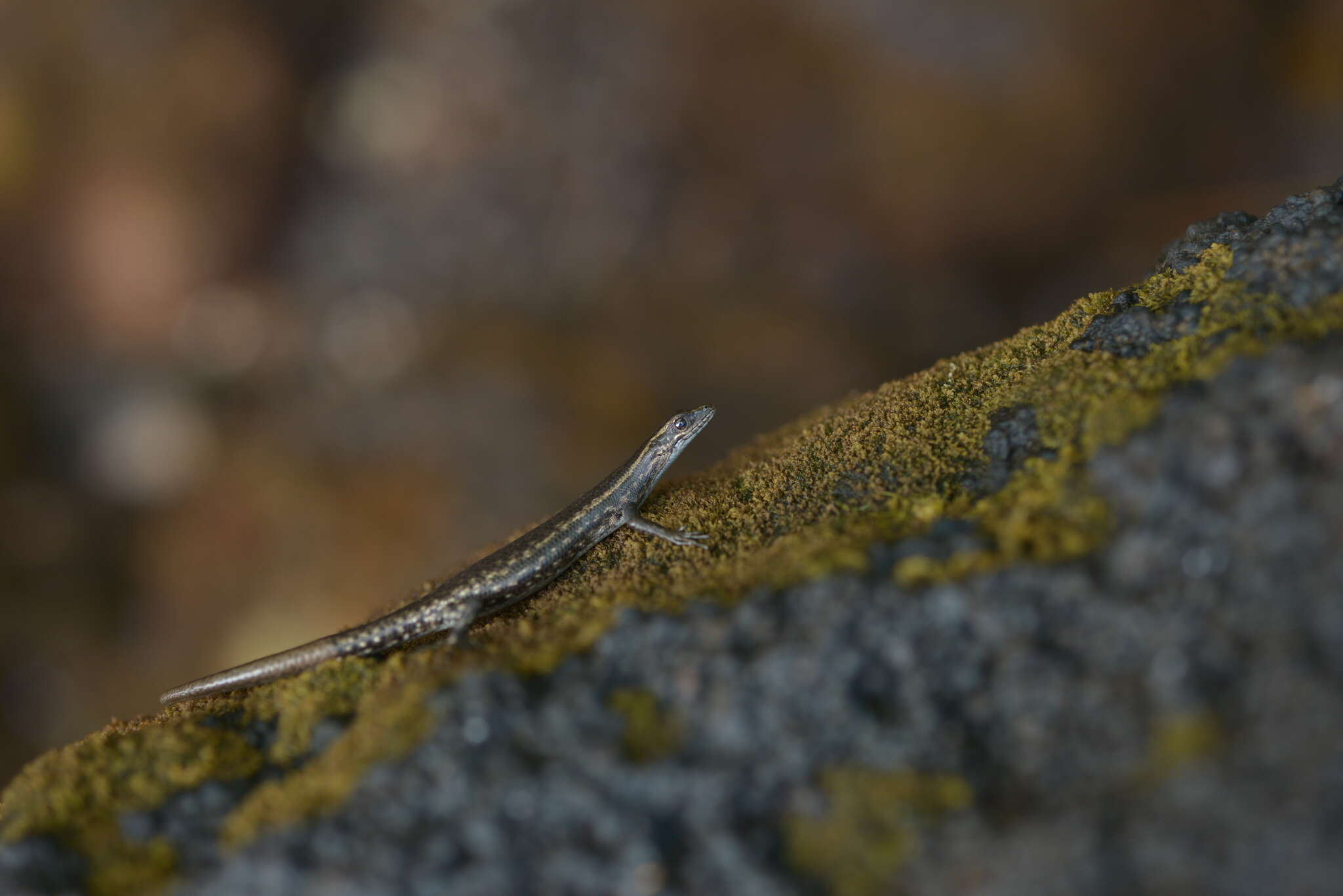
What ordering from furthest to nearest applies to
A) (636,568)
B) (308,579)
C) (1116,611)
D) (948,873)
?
1. (308,579)
2. (636,568)
3. (1116,611)
4. (948,873)

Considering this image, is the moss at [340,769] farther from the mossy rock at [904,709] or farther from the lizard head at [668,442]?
the lizard head at [668,442]

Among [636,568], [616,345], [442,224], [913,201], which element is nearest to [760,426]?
[616,345]

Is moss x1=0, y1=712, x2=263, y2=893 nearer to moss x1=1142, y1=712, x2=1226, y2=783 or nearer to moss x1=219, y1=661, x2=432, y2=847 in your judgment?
moss x1=219, y1=661, x2=432, y2=847

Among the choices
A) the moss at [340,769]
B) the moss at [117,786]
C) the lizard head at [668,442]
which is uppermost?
the lizard head at [668,442]

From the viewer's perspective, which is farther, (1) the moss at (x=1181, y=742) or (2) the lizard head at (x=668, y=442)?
(2) the lizard head at (x=668, y=442)

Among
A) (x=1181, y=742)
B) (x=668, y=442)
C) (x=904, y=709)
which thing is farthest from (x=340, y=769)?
(x=668, y=442)

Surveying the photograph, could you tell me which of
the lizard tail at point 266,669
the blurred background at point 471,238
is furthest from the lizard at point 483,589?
the blurred background at point 471,238

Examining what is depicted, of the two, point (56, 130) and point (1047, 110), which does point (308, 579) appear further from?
point (1047, 110)

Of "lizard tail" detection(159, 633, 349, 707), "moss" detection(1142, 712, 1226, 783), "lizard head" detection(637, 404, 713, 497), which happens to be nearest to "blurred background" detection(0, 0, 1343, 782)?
"lizard head" detection(637, 404, 713, 497)
